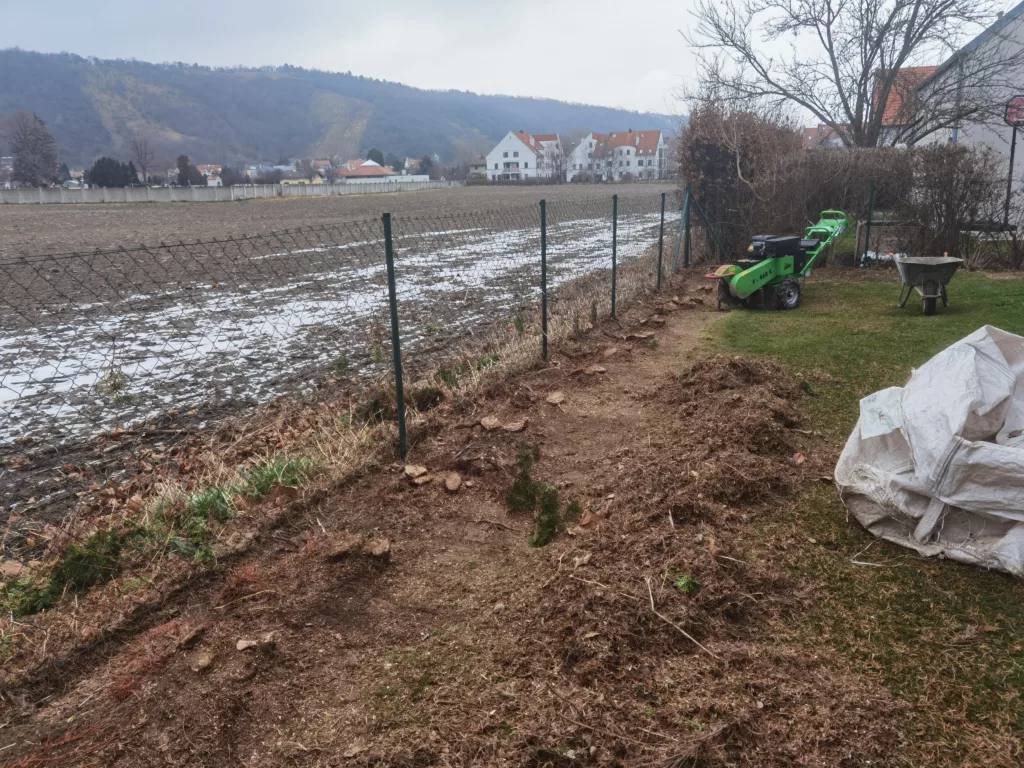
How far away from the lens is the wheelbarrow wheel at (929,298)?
30.8ft

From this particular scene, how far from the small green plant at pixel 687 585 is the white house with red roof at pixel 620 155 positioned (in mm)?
116452

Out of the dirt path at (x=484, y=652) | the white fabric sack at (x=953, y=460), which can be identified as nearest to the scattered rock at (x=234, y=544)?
the dirt path at (x=484, y=652)

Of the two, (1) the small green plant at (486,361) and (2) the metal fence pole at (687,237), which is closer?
(1) the small green plant at (486,361)

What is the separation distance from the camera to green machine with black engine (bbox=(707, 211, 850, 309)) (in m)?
9.97

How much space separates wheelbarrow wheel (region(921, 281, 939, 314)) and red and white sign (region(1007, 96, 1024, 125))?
10198 millimetres

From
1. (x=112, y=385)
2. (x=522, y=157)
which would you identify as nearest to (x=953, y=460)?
(x=112, y=385)

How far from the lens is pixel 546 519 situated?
13.9 ft

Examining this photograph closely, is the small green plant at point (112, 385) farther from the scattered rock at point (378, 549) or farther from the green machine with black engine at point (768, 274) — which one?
the green machine with black engine at point (768, 274)

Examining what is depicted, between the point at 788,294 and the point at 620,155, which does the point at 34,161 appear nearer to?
the point at 620,155

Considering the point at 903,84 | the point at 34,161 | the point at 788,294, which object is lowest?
the point at 788,294

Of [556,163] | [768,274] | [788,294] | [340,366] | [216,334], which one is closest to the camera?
[340,366]

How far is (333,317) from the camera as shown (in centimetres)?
1022

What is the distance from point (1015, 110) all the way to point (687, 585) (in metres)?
19.6

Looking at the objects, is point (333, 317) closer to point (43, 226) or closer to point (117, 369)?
point (117, 369)
